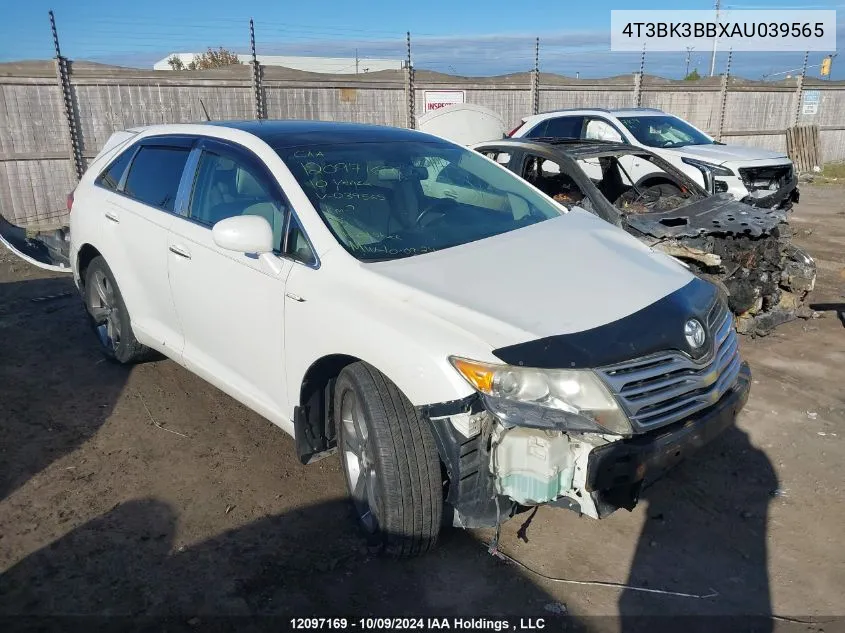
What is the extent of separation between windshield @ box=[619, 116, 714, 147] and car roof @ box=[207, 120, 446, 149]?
7.25 meters

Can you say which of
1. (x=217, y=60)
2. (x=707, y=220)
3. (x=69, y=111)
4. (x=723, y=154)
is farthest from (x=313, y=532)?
(x=217, y=60)

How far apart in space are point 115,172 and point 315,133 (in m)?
1.80

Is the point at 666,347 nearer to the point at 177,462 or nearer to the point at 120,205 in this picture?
the point at 177,462

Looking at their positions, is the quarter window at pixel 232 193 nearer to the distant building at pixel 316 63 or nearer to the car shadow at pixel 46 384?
the car shadow at pixel 46 384

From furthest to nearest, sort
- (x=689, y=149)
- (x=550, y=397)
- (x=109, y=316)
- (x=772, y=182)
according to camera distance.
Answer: (x=689, y=149), (x=772, y=182), (x=109, y=316), (x=550, y=397)

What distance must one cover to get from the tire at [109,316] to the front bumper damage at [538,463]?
3.00 metres

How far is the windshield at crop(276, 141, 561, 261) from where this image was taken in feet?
Result: 10.7

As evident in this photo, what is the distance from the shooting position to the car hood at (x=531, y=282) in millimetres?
2637

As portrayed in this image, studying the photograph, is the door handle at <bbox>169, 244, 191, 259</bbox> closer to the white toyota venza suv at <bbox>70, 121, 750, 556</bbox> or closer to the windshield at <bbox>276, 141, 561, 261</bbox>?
the white toyota venza suv at <bbox>70, 121, 750, 556</bbox>

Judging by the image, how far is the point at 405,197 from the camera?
3584 mm

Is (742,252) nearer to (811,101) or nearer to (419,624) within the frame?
(419,624)

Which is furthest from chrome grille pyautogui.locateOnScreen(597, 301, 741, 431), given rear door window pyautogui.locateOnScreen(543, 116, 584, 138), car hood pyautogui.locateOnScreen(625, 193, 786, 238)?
rear door window pyautogui.locateOnScreen(543, 116, 584, 138)

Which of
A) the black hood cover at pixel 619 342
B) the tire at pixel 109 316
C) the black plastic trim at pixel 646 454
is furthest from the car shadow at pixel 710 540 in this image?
the tire at pixel 109 316

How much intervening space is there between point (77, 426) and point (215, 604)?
206 centimetres
